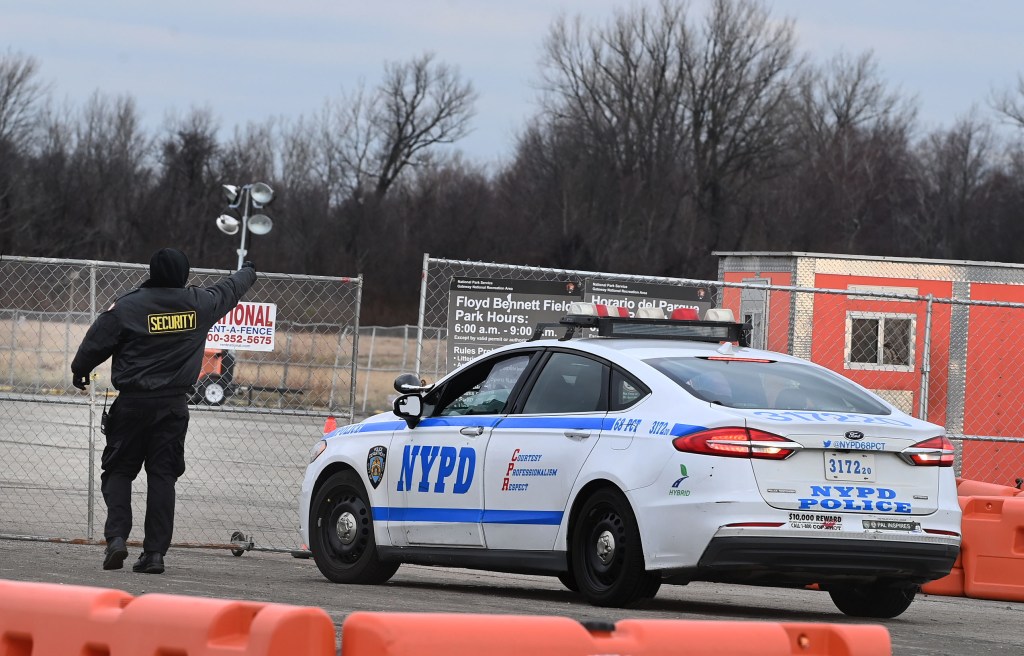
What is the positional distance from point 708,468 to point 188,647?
12.4ft

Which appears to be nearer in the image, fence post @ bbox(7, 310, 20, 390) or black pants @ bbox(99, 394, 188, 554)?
black pants @ bbox(99, 394, 188, 554)

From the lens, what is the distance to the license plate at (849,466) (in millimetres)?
7668

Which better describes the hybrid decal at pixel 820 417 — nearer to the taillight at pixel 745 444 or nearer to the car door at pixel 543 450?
the taillight at pixel 745 444

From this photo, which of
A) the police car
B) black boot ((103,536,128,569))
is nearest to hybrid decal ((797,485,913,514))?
the police car

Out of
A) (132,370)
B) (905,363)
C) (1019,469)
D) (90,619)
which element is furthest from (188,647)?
(1019,469)

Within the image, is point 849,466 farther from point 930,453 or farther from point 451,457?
point 451,457

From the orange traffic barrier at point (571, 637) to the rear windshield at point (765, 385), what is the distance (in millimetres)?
3264

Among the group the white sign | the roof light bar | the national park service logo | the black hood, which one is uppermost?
the black hood

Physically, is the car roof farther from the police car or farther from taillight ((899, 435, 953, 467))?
taillight ((899, 435, 953, 467))

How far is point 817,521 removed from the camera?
24.9 feet

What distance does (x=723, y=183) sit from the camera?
7062cm

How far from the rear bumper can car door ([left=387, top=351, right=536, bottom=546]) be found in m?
1.63

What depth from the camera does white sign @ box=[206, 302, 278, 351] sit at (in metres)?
12.0

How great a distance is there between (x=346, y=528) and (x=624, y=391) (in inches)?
89.7
